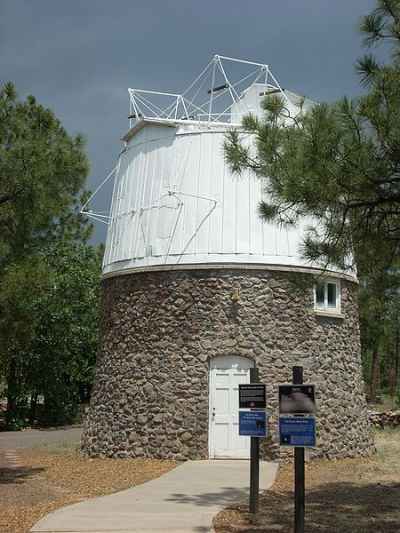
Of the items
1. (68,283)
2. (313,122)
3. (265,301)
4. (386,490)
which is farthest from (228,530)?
(68,283)

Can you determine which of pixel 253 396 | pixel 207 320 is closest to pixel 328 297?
pixel 207 320

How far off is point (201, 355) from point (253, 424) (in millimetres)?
5682

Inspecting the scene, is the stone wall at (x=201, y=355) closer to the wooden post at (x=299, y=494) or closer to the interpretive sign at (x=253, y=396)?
the interpretive sign at (x=253, y=396)

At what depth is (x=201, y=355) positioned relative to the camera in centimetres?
1460

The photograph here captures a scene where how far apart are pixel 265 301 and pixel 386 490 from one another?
4.93m

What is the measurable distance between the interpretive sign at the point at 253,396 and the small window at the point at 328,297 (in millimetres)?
6313

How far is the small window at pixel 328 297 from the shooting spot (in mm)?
15375

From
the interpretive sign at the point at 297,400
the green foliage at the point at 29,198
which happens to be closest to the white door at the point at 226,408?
the green foliage at the point at 29,198

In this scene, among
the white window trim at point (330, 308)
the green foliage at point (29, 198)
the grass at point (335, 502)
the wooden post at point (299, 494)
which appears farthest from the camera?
the white window trim at point (330, 308)

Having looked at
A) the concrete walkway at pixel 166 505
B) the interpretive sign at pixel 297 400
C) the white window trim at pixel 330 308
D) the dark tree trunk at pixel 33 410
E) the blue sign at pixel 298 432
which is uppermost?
the white window trim at pixel 330 308

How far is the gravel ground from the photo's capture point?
30.0ft

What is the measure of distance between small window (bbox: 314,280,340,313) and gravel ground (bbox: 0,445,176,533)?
4725 mm

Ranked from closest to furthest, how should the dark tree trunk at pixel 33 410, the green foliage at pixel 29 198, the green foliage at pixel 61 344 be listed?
the green foliage at pixel 29 198
the green foliage at pixel 61 344
the dark tree trunk at pixel 33 410

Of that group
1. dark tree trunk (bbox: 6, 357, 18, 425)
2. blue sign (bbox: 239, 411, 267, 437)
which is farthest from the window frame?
dark tree trunk (bbox: 6, 357, 18, 425)
